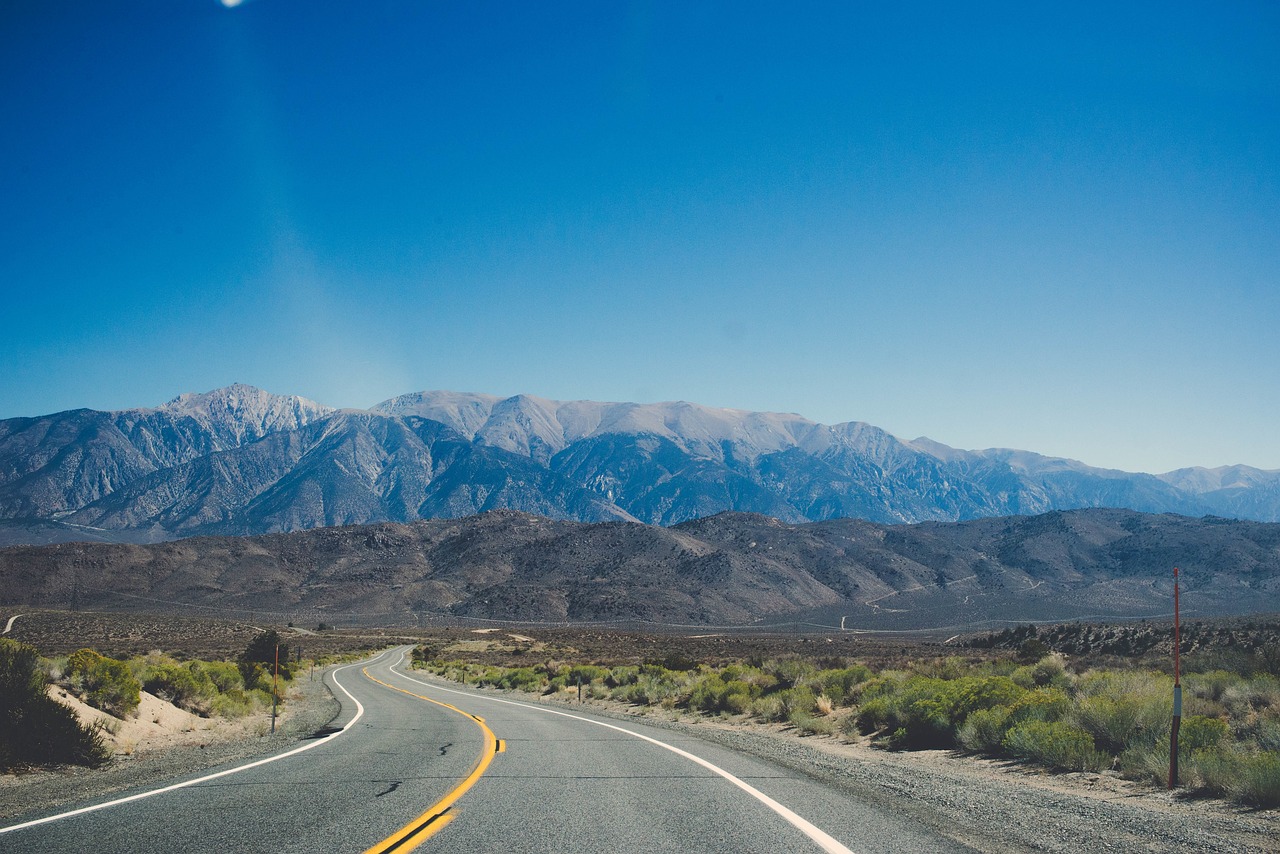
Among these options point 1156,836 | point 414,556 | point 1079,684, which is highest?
point 1156,836

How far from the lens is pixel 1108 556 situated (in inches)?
6063

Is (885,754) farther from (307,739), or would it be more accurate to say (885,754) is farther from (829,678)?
(307,739)

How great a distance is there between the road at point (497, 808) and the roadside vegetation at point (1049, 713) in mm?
3948

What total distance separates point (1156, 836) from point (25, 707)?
1402 cm

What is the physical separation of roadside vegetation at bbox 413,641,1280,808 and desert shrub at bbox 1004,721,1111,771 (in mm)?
16

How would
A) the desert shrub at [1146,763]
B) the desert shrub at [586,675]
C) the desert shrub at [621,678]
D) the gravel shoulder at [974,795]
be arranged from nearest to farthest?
the gravel shoulder at [974,795] < the desert shrub at [1146,763] < the desert shrub at [621,678] < the desert shrub at [586,675]

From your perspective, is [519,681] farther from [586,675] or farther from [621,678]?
[621,678]

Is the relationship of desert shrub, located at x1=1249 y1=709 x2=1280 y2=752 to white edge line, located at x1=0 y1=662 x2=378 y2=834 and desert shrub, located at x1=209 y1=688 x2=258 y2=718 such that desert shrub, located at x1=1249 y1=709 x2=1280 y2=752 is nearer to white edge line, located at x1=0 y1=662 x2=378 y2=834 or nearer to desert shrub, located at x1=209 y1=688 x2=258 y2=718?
white edge line, located at x1=0 y1=662 x2=378 y2=834

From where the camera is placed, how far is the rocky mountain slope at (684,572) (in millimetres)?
119875

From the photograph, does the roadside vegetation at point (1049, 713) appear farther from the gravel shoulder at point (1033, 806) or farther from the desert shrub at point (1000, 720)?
the gravel shoulder at point (1033, 806)

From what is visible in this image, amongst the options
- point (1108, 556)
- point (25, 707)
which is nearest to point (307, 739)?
point (25, 707)

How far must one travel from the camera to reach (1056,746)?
1073cm

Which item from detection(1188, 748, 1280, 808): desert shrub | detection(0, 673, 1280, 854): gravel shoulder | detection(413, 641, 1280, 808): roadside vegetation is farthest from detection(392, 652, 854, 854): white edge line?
detection(1188, 748, 1280, 808): desert shrub

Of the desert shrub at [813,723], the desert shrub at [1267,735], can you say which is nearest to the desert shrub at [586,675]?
the desert shrub at [813,723]
